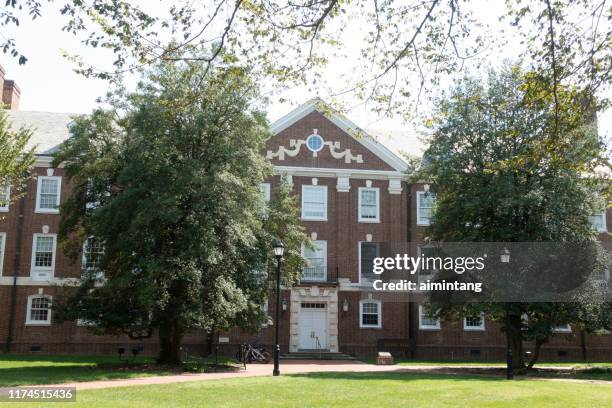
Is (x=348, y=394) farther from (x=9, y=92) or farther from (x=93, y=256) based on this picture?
(x=9, y=92)

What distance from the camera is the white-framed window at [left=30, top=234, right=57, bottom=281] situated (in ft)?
96.3

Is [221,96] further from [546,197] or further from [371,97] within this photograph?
[546,197]

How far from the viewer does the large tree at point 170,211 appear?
20109 mm

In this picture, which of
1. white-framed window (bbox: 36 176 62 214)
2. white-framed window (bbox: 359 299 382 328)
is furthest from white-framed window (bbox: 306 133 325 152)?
white-framed window (bbox: 36 176 62 214)

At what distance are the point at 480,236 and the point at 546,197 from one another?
2673 millimetres

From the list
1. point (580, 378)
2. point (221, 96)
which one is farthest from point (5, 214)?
point (580, 378)

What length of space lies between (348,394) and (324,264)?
1680 cm

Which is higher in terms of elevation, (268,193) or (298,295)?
(268,193)

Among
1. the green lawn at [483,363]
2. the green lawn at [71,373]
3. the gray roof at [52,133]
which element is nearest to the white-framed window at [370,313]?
the green lawn at [483,363]

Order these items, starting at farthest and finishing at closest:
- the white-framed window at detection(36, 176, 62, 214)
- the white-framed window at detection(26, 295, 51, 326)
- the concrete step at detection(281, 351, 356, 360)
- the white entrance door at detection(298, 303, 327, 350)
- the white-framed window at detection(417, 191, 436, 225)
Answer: the white-framed window at detection(417, 191, 436, 225), the white-framed window at detection(36, 176, 62, 214), the white entrance door at detection(298, 303, 327, 350), the white-framed window at detection(26, 295, 51, 326), the concrete step at detection(281, 351, 356, 360)

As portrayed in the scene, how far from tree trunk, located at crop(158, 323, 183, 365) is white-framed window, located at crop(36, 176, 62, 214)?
1104cm

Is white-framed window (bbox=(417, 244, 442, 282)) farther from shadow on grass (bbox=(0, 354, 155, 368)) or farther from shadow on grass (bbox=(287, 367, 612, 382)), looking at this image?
shadow on grass (bbox=(0, 354, 155, 368))

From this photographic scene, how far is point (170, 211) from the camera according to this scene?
63.7 feet

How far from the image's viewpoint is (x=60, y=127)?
107 feet
